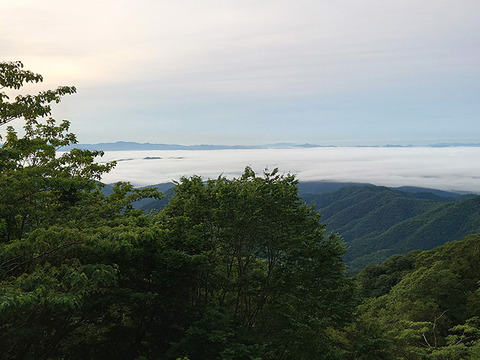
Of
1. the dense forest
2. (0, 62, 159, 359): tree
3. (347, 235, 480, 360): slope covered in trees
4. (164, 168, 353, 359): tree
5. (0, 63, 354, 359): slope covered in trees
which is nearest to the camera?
(0, 62, 159, 359): tree

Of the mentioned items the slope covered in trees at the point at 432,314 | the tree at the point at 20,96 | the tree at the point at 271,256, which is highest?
the tree at the point at 20,96

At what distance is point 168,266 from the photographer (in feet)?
44.9

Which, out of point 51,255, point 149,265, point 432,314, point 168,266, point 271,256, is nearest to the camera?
point 51,255

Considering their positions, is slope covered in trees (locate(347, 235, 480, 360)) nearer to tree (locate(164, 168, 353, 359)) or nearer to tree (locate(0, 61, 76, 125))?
tree (locate(164, 168, 353, 359))

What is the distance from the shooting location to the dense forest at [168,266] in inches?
383

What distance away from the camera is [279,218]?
18.8 metres

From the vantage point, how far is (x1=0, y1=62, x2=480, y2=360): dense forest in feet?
31.9

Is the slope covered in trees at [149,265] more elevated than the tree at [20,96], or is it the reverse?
the tree at [20,96]

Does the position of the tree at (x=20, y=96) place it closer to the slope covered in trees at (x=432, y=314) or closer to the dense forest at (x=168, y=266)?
the dense forest at (x=168, y=266)

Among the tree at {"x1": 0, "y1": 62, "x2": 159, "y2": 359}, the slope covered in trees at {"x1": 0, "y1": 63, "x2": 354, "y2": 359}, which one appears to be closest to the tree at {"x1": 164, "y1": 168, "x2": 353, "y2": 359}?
the slope covered in trees at {"x1": 0, "y1": 63, "x2": 354, "y2": 359}

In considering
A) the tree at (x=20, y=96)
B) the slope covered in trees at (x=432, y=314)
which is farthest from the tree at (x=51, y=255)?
the slope covered in trees at (x=432, y=314)

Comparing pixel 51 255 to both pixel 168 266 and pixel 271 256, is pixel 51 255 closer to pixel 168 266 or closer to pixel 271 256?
pixel 168 266

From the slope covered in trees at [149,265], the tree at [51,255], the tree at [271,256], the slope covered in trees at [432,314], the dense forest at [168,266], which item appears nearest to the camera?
the tree at [51,255]

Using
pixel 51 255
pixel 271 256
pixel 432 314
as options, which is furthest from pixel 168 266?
pixel 432 314
